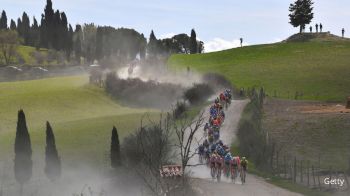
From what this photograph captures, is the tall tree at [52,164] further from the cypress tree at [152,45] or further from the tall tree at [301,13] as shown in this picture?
the cypress tree at [152,45]

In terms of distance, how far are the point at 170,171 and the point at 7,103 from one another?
5793cm

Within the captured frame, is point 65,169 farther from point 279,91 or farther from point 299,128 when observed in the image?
point 279,91

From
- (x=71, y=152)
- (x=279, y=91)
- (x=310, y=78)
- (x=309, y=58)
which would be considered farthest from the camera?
(x=309, y=58)

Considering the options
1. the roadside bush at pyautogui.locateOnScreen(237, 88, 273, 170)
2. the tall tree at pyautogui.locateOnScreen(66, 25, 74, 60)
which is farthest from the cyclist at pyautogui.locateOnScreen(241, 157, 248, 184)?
the tall tree at pyautogui.locateOnScreen(66, 25, 74, 60)

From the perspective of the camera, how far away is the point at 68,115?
81.1 meters

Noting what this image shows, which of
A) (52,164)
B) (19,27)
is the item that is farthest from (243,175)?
(19,27)

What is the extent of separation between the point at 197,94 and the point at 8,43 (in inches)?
3701

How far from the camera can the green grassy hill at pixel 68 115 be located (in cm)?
5603

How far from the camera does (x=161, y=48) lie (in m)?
196

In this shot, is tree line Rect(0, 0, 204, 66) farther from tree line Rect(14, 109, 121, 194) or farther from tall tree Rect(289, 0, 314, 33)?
tree line Rect(14, 109, 121, 194)

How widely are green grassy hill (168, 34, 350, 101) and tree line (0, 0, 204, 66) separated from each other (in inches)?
1512

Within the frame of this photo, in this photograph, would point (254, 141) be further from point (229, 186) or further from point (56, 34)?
point (56, 34)

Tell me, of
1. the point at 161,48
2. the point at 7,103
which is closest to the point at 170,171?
the point at 7,103

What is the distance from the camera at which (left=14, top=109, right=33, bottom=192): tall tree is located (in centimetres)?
4694
